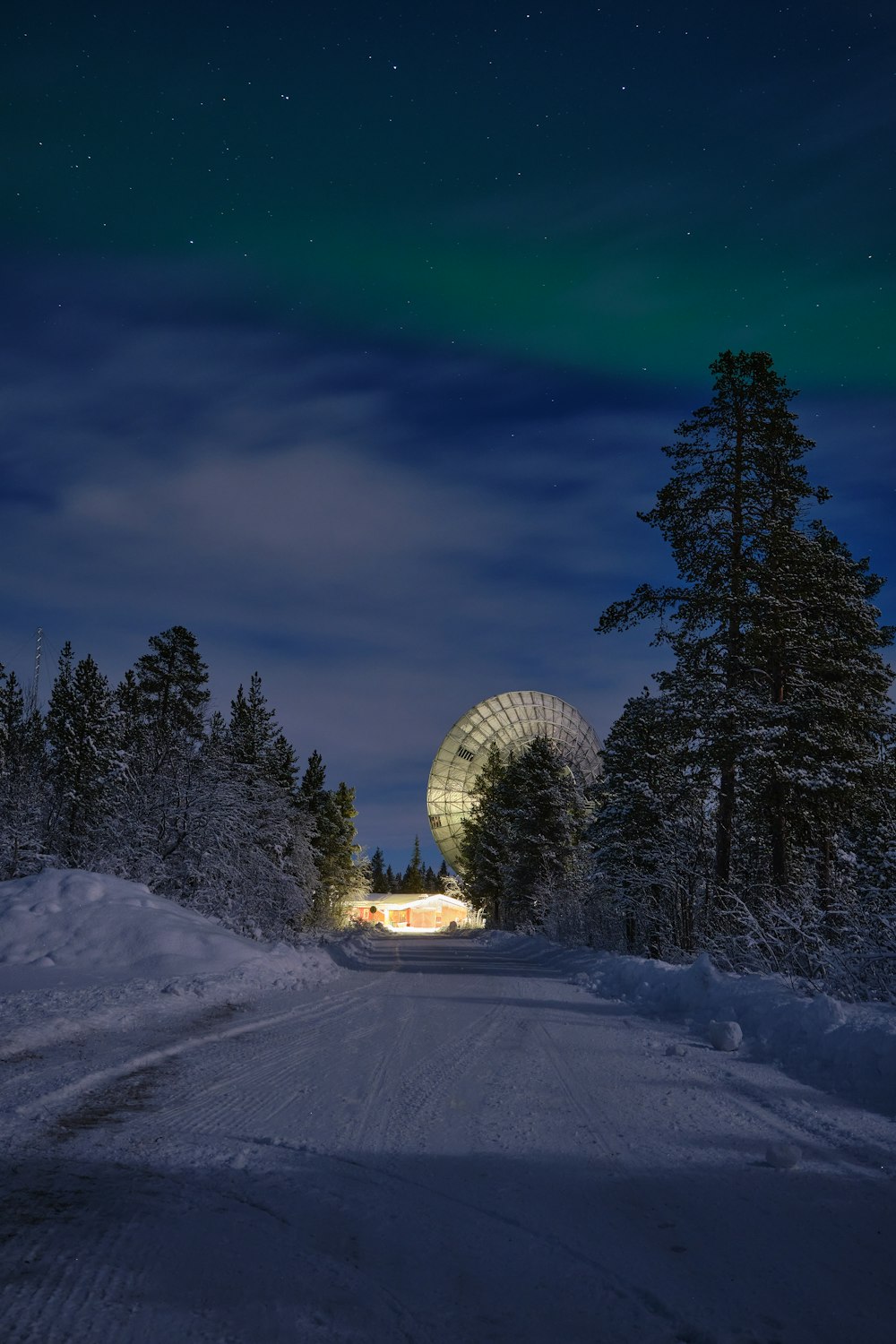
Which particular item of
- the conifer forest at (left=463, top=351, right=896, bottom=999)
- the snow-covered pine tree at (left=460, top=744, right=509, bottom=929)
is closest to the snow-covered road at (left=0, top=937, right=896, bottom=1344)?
the conifer forest at (left=463, top=351, right=896, bottom=999)

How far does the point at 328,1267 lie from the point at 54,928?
1182 centimetres

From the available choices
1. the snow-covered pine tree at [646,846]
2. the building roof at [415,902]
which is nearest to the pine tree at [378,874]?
the building roof at [415,902]

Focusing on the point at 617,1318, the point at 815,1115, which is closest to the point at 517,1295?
the point at 617,1318

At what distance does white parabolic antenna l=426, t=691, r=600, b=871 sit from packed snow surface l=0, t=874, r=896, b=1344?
156 feet

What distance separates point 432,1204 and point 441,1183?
0.91 feet

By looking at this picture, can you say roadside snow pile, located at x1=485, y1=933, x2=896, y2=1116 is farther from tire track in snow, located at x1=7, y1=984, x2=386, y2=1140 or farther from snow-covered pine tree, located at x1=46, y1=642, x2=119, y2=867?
snow-covered pine tree, located at x1=46, y1=642, x2=119, y2=867

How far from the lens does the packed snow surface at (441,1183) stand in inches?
91.0

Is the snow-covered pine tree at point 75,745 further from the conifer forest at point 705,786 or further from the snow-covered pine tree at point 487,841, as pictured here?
the snow-covered pine tree at point 487,841

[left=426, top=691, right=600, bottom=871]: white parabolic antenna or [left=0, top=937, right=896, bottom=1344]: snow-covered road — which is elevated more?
[left=426, top=691, right=600, bottom=871]: white parabolic antenna

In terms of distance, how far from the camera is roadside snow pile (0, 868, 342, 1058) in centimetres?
839

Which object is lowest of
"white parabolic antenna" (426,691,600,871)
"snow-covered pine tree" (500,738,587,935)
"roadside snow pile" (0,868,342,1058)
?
"roadside snow pile" (0,868,342,1058)

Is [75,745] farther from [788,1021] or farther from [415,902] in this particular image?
[415,902]

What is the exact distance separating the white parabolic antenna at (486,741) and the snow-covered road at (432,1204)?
48821mm

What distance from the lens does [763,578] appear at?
18062 millimetres
